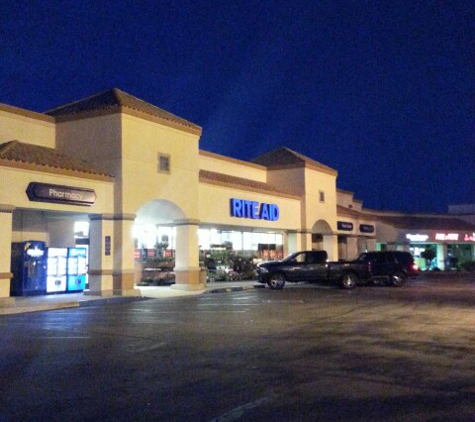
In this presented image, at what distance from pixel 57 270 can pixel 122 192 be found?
455 cm

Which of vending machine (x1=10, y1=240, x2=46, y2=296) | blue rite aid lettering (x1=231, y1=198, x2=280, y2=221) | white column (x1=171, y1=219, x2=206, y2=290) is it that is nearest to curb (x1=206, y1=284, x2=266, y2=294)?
white column (x1=171, y1=219, x2=206, y2=290)

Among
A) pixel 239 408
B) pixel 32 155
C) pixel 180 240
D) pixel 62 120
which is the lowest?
pixel 239 408

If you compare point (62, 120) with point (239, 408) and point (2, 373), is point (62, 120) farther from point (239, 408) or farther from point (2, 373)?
point (239, 408)

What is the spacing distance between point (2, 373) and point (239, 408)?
439cm

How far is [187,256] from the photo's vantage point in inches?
1219

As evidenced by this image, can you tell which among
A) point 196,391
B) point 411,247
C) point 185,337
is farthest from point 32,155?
point 411,247

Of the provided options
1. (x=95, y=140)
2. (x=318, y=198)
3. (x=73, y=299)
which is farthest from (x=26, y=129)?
(x=318, y=198)

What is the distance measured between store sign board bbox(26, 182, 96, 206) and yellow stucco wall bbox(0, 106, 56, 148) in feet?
13.0

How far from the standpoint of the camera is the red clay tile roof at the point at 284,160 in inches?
1665

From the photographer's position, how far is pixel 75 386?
9.20 m

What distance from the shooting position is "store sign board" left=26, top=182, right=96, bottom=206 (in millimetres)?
23578

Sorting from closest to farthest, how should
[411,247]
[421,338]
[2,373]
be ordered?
[2,373] → [421,338] → [411,247]

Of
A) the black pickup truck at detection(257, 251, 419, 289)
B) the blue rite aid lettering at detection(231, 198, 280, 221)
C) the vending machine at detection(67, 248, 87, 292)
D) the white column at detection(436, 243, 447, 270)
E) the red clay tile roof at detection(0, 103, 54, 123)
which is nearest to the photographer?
the red clay tile roof at detection(0, 103, 54, 123)

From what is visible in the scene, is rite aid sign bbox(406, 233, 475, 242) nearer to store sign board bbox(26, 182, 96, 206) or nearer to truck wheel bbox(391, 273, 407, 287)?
truck wheel bbox(391, 273, 407, 287)
